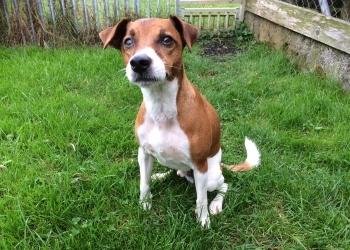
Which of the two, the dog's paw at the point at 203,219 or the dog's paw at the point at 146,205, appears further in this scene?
the dog's paw at the point at 146,205

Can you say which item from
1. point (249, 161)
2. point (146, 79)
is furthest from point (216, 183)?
point (146, 79)

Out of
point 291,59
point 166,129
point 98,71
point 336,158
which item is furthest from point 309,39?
point 166,129

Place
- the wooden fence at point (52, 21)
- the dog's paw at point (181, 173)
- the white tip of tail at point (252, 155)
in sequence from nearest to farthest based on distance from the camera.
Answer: the dog's paw at point (181, 173) < the white tip of tail at point (252, 155) < the wooden fence at point (52, 21)

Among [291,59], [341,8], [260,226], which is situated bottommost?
[260,226]

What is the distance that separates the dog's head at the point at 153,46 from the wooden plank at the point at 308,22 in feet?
8.68

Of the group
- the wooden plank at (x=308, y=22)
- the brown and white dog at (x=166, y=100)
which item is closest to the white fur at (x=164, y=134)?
the brown and white dog at (x=166, y=100)

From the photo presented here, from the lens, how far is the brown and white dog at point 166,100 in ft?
6.23

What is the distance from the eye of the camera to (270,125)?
3486 mm

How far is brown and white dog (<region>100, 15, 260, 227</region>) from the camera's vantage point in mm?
Result: 1897

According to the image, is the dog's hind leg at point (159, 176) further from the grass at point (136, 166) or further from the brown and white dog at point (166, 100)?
the brown and white dog at point (166, 100)

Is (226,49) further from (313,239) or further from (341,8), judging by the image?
(313,239)

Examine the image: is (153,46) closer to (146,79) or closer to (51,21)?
(146,79)

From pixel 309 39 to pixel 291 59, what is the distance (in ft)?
1.40

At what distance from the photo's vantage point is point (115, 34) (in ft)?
7.16
